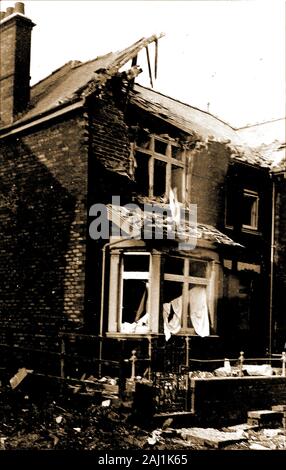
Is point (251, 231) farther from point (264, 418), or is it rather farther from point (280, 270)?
point (264, 418)

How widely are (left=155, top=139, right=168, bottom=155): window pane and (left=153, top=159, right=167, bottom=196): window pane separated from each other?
31 centimetres

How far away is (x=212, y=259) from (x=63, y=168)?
13.2ft

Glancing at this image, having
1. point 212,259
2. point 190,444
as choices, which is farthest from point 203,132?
point 190,444

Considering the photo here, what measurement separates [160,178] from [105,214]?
8.45ft

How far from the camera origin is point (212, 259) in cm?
1312

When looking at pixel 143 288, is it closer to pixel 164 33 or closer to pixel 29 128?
pixel 29 128

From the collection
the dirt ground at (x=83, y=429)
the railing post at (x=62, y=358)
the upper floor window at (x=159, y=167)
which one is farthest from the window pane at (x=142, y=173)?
the dirt ground at (x=83, y=429)

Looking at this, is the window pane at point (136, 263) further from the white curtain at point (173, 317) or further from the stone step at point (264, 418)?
the stone step at point (264, 418)

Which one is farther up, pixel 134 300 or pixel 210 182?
pixel 210 182

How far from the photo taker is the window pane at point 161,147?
1391 centimetres

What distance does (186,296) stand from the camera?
1278cm

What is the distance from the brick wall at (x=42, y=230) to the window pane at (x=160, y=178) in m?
2.53

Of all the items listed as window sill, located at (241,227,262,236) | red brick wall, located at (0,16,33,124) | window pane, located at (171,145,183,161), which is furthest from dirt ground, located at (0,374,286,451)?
red brick wall, located at (0,16,33,124)

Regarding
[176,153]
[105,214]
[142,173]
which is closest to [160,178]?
[142,173]
